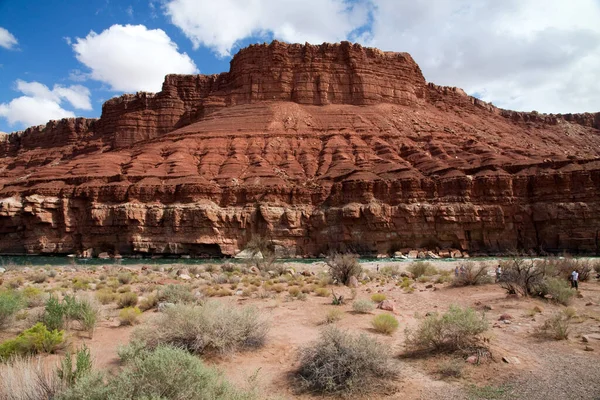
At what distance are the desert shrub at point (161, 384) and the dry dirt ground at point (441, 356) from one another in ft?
3.86

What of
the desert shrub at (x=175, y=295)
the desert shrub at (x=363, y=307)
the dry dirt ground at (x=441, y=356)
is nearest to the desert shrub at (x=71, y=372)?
the dry dirt ground at (x=441, y=356)

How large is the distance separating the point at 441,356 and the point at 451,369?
74 centimetres

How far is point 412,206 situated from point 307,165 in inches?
720

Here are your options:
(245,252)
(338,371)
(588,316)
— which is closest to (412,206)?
(245,252)

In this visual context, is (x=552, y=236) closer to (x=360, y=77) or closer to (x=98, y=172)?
(x=360, y=77)

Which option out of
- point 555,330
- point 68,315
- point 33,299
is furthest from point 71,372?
point 555,330

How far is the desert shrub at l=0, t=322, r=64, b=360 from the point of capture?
622 centimetres

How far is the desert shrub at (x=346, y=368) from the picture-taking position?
5698 millimetres

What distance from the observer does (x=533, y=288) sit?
507 inches

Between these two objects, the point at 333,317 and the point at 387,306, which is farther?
the point at 387,306

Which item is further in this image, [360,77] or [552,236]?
[360,77]

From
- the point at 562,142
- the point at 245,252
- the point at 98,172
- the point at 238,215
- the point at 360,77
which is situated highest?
the point at 360,77

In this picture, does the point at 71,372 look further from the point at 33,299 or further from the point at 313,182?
the point at 313,182

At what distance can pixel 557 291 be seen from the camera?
12180 mm
